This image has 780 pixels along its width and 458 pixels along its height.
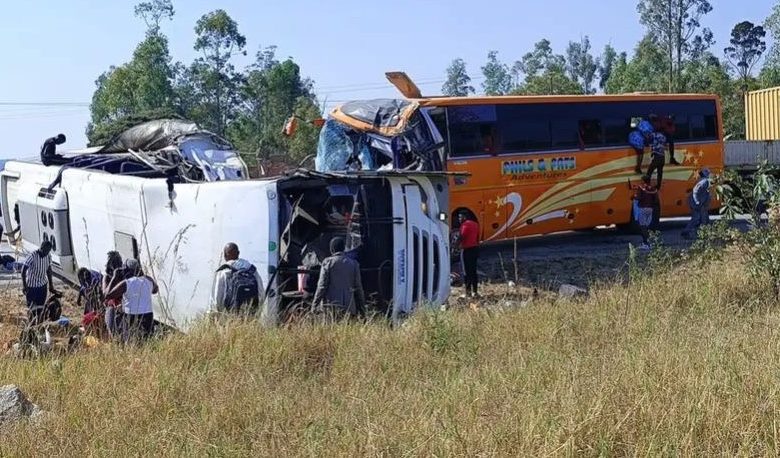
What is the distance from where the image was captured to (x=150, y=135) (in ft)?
50.7

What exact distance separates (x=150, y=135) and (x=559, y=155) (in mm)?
7293

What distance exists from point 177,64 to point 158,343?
32369 mm

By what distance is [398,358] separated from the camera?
275 inches

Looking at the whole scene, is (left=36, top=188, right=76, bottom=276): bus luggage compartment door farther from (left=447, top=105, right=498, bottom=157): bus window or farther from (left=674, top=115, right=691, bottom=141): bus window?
(left=674, top=115, right=691, bottom=141): bus window

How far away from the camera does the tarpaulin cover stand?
48.3 ft

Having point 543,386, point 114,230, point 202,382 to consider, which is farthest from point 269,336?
point 114,230

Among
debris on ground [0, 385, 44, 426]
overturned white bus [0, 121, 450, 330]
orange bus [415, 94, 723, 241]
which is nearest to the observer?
debris on ground [0, 385, 44, 426]

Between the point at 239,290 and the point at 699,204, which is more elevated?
the point at 699,204

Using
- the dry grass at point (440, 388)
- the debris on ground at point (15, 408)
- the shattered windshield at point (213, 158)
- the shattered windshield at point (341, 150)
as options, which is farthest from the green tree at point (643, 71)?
the debris on ground at point (15, 408)

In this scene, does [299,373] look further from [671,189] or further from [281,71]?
[281,71]

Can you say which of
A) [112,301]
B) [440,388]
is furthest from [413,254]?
[440,388]

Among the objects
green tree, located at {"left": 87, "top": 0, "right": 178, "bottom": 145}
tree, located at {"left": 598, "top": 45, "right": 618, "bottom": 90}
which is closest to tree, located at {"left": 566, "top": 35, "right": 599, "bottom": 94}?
tree, located at {"left": 598, "top": 45, "right": 618, "bottom": 90}

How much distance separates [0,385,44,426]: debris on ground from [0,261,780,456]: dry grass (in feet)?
0.68

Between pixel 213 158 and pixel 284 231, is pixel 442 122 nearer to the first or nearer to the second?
pixel 213 158
